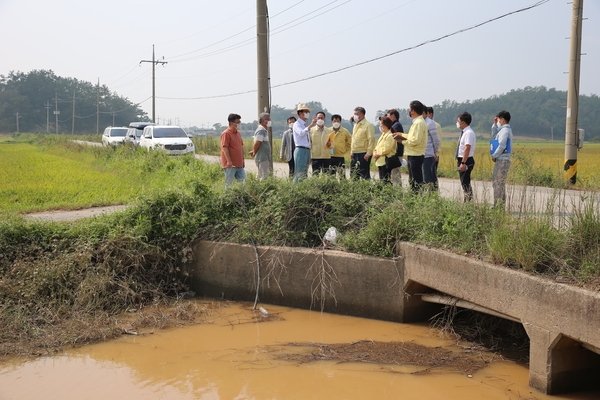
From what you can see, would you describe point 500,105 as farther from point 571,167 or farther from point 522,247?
point 522,247

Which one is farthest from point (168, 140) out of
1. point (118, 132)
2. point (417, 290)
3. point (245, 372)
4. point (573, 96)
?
point (245, 372)

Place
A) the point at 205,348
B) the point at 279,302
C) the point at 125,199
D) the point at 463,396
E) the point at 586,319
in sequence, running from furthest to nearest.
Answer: the point at 125,199
the point at 279,302
the point at 205,348
the point at 463,396
the point at 586,319

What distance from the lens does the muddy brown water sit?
507 centimetres

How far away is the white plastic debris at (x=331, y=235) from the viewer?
7164 millimetres

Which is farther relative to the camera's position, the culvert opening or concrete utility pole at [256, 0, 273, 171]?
concrete utility pole at [256, 0, 273, 171]

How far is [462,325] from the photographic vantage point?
20.8 feet

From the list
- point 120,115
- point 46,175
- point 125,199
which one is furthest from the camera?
point 120,115

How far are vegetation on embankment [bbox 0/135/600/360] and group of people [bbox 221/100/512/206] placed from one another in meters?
0.76

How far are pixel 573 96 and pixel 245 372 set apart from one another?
34.8 feet

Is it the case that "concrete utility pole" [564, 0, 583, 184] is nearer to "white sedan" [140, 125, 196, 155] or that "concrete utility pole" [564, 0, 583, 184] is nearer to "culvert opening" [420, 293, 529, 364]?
"culvert opening" [420, 293, 529, 364]

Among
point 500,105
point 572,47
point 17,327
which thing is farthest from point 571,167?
point 500,105

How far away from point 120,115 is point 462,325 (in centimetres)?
9723


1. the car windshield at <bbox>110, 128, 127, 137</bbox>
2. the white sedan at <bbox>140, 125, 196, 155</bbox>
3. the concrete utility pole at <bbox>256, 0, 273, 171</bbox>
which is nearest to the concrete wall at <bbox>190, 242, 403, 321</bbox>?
the concrete utility pole at <bbox>256, 0, 273, 171</bbox>

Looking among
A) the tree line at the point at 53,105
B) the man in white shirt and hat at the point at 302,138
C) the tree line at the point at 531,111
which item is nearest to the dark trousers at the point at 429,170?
the man in white shirt and hat at the point at 302,138
